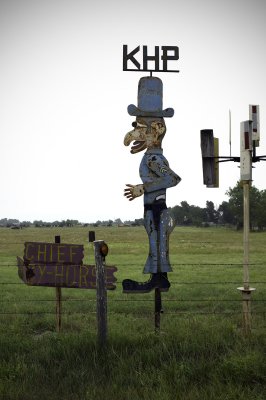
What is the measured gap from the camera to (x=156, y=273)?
24.3ft

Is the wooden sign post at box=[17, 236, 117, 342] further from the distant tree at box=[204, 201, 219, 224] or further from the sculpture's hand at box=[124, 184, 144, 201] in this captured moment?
the distant tree at box=[204, 201, 219, 224]

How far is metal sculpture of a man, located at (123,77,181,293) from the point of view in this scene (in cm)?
741

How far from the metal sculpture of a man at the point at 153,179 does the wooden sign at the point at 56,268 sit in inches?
27.6

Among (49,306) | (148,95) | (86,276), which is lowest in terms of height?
(49,306)

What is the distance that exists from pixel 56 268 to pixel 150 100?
3.58 metres

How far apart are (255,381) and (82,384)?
2028mm

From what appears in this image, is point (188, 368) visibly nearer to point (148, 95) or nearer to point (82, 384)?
point (82, 384)

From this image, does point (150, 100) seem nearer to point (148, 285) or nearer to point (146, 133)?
point (146, 133)

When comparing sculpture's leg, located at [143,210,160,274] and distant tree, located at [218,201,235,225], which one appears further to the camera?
distant tree, located at [218,201,235,225]

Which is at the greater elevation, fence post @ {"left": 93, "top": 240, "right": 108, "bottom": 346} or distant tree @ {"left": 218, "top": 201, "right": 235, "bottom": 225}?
distant tree @ {"left": 218, "top": 201, "right": 235, "bottom": 225}

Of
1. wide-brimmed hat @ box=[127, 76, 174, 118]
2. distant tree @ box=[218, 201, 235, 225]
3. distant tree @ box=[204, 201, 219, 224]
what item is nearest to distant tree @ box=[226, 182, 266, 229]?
distant tree @ box=[218, 201, 235, 225]

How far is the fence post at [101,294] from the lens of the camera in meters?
5.82

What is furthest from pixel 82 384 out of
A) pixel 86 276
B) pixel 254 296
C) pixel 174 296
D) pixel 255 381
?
pixel 254 296

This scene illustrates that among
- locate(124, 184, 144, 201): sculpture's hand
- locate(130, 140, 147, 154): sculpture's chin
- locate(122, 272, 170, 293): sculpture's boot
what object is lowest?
locate(122, 272, 170, 293): sculpture's boot
